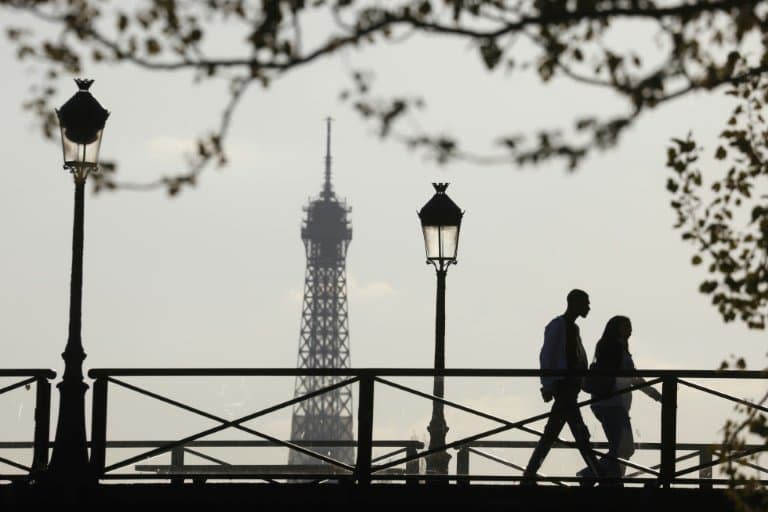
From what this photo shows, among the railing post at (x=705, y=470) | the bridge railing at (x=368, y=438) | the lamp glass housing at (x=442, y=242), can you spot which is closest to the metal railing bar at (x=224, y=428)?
the bridge railing at (x=368, y=438)

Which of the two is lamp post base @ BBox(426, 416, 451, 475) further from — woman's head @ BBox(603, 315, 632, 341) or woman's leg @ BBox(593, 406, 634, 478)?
woman's head @ BBox(603, 315, 632, 341)

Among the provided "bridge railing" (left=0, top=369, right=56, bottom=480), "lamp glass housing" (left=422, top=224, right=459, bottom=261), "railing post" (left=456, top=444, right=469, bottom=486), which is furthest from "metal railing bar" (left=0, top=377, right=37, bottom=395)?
"lamp glass housing" (left=422, top=224, right=459, bottom=261)

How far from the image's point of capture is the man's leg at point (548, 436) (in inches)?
685

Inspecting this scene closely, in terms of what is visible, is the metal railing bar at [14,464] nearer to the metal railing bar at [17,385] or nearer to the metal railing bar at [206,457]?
the metal railing bar at [17,385]

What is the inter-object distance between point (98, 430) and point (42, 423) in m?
0.52

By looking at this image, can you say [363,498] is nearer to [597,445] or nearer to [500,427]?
[500,427]

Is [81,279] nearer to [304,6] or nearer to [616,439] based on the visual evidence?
[616,439]

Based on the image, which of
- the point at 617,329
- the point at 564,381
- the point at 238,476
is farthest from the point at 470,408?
the point at 238,476

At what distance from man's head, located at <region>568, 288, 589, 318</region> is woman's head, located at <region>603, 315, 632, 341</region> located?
17.5 inches

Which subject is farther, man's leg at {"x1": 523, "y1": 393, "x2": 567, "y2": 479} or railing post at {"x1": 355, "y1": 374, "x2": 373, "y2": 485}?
man's leg at {"x1": 523, "y1": 393, "x2": 567, "y2": 479}

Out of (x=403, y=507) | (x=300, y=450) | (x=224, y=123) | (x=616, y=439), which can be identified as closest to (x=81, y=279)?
(x=300, y=450)

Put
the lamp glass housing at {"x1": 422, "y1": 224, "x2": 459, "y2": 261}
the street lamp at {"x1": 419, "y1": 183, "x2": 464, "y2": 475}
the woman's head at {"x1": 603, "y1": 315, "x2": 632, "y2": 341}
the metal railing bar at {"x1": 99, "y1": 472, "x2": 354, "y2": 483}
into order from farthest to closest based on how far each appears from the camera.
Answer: the lamp glass housing at {"x1": 422, "y1": 224, "x2": 459, "y2": 261} → the street lamp at {"x1": 419, "y1": 183, "x2": 464, "y2": 475} → the woman's head at {"x1": 603, "y1": 315, "x2": 632, "y2": 341} → the metal railing bar at {"x1": 99, "y1": 472, "x2": 354, "y2": 483}

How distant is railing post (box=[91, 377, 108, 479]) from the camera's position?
17.5 m

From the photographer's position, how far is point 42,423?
17.6 meters
